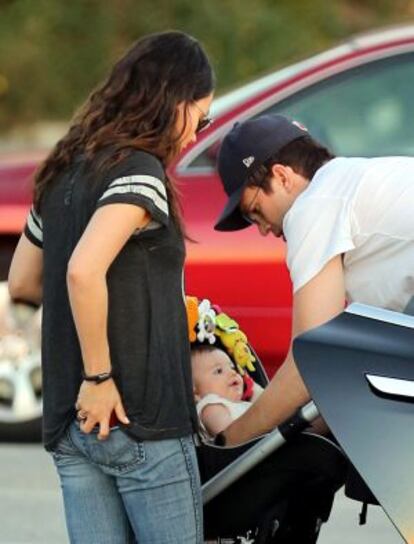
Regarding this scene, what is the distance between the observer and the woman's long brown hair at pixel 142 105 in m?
3.45

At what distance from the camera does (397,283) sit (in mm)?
3469

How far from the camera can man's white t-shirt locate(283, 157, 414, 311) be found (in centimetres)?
342

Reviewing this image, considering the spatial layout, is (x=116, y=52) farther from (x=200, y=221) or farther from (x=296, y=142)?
(x=296, y=142)

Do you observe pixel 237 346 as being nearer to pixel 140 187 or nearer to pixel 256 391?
pixel 256 391

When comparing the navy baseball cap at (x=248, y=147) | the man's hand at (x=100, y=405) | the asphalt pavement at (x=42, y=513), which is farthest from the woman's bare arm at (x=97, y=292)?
the asphalt pavement at (x=42, y=513)

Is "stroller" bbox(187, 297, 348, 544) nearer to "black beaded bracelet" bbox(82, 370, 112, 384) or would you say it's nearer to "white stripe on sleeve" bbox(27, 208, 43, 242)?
"black beaded bracelet" bbox(82, 370, 112, 384)

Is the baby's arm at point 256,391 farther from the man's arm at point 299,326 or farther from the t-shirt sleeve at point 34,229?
the t-shirt sleeve at point 34,229

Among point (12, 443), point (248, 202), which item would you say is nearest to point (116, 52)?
point (12, 443)

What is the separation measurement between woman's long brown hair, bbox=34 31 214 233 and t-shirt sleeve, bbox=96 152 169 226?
3 centimetres

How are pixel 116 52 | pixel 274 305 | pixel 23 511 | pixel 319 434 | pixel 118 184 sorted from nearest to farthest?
pixel 118 184, pixel 319 434, pixel 23 511, pixel 274 305, pixel 116 52

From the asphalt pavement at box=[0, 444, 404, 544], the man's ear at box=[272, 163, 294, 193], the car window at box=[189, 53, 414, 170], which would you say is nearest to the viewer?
the man's ear at box=[272, 163, 294, 193]

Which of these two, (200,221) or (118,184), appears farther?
(200,221)

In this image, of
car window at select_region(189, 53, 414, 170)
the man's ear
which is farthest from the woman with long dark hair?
car window at select_region(189, 53, 414, 170)

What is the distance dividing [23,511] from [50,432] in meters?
2.62
